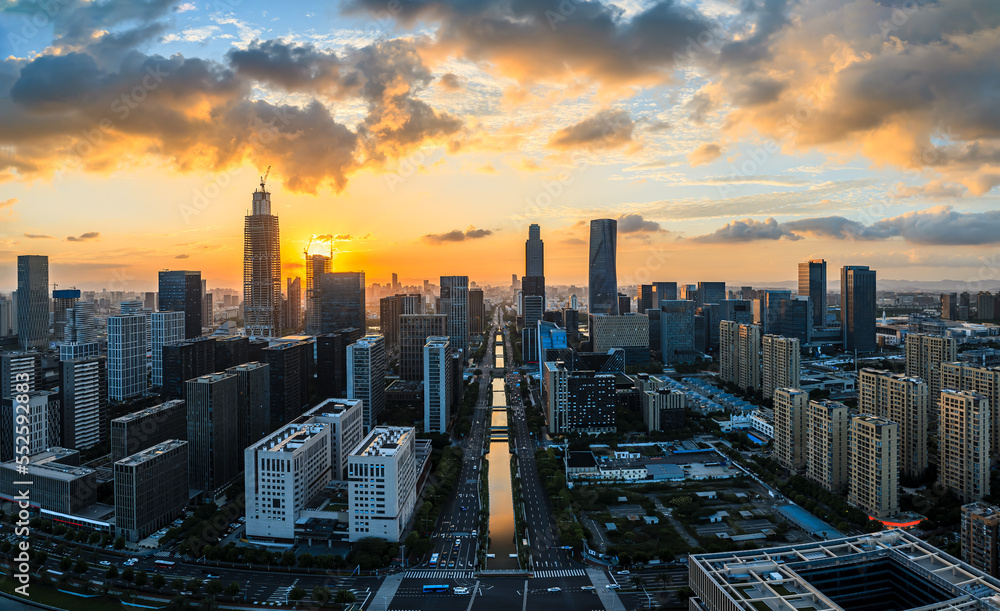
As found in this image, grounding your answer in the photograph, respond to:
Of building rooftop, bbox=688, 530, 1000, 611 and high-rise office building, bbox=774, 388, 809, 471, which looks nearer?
building rooftop, bbox=688, 530, 1000, 611

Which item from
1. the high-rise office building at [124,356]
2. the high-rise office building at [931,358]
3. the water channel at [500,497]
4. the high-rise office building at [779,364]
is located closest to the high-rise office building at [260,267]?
the high-rise office building at [124,356]

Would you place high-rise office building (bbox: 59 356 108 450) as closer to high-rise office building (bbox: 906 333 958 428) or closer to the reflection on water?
the reflection on water

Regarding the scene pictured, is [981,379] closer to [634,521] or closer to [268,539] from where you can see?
[634,521]

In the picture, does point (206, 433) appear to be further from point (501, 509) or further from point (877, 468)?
point (877, 468)

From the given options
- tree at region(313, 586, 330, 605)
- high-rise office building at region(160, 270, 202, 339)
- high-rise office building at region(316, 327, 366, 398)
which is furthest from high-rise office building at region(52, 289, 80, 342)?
tree at region(313, 586, 330, 605)

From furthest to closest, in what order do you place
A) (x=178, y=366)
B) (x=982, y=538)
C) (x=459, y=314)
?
(x=459, y=314)
(x=178, y=366)
(x=982, y=538)

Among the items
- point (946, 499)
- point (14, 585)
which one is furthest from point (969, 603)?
point (14, 585)

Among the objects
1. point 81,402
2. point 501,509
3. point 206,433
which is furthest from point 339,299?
point 501,509
